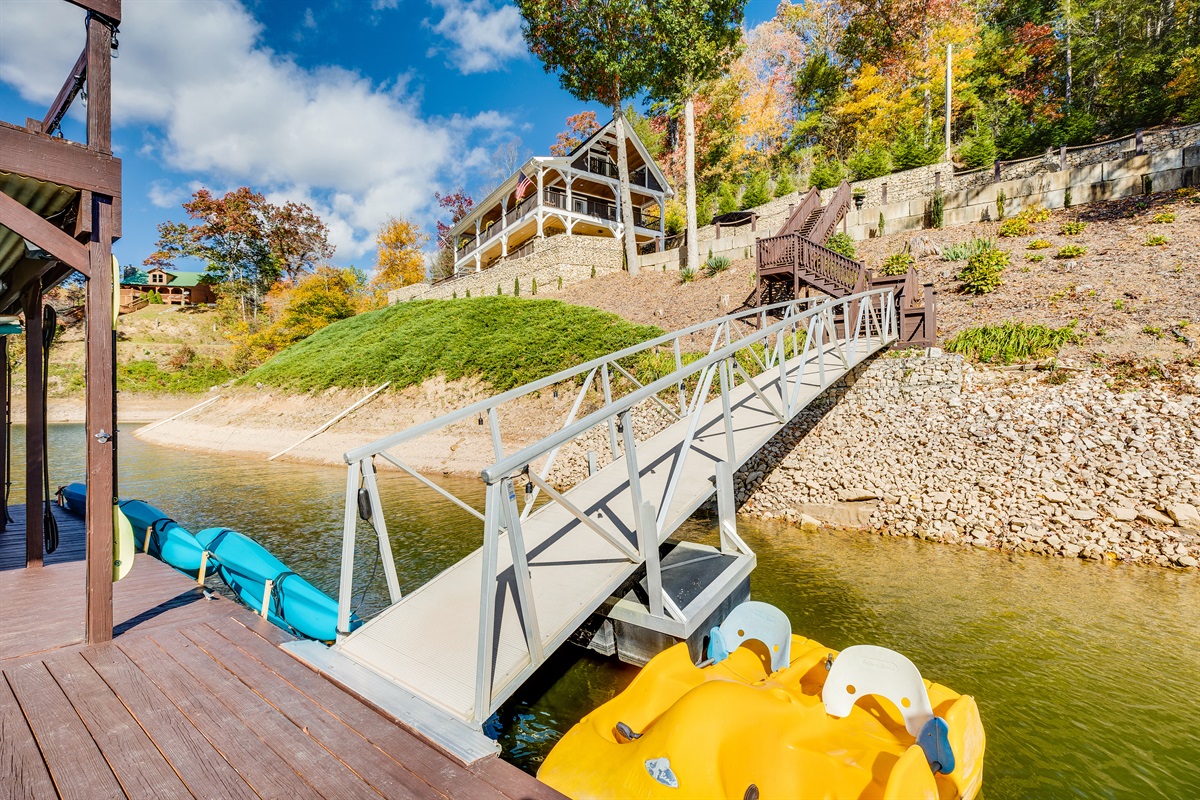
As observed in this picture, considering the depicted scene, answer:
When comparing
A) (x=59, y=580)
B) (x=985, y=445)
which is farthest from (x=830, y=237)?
(x=59, y=580)

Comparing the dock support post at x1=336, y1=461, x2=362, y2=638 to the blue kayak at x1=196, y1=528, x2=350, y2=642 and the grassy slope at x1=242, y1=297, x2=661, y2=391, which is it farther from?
the grassy slope at x1=242, y1=297, x2=661, y2=391

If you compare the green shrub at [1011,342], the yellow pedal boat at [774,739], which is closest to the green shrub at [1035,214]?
the green shrub at [1011,342]

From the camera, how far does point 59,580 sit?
15.6 feet

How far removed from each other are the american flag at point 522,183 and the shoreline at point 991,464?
70.6 feet

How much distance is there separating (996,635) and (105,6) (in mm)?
9175

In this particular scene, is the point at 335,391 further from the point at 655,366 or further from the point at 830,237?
the point at 830,237

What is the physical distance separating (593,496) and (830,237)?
15.9 metres

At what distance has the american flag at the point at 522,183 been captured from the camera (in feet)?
95.7

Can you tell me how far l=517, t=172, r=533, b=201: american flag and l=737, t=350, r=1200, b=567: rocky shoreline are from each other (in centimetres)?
2397

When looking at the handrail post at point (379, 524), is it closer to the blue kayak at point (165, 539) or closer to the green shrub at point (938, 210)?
the blue kayak at point (165, 539)

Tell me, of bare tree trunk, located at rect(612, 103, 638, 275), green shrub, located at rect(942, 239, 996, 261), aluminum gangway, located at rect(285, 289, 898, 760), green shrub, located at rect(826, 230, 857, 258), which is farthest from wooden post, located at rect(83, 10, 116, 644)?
bare tree trunk, located at rect(612, 103, 638, 275)

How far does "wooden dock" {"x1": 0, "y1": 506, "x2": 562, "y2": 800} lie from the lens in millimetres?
2268

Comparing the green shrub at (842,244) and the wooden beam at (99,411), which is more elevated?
the green shrub at (842,244)

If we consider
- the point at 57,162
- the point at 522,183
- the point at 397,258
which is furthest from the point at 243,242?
the point at 57,162
